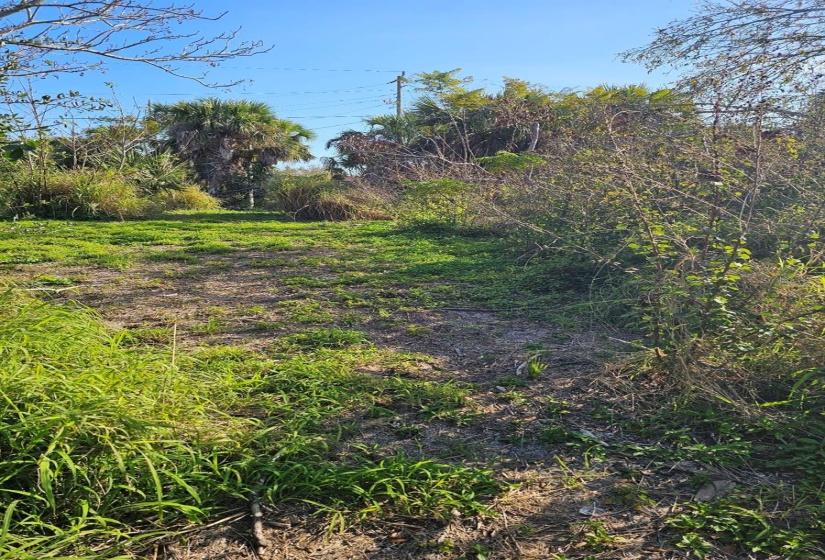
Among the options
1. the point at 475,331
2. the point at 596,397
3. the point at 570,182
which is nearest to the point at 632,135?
the point at 570,182

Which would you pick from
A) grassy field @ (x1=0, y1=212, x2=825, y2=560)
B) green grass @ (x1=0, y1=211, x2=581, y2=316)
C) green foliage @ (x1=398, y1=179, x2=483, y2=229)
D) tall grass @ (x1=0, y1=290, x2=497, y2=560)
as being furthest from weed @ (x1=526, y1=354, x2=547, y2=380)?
green foliage @ (x1=398, y1=179, x2=483, y2=229)

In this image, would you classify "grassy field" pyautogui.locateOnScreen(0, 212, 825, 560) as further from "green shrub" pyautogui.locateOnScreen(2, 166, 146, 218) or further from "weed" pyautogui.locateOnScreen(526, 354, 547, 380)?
"green shrub" pyautogui.locateOnScreen(2, 166, 146, 218)

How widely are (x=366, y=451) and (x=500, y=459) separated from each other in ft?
1.69

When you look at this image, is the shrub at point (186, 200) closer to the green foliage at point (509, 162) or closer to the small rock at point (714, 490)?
the green foliage at point (509, 162)

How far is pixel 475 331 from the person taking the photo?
4.08 metres

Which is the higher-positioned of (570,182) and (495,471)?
(570,182)

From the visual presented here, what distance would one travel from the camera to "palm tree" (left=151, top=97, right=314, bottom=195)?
823 inches

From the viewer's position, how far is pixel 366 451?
2.23 meters

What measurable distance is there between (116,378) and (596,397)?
2117 millimetres

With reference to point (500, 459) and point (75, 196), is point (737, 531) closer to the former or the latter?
point (500, 459)

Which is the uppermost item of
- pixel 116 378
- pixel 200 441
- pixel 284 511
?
pixel 116 378

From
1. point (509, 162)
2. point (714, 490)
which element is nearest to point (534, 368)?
point (714, 490)

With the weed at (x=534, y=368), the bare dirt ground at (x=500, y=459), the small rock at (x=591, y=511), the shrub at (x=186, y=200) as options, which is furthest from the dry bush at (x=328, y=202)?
the small rock at (x=591, y=511)

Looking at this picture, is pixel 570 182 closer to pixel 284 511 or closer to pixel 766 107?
pixel 766 107
